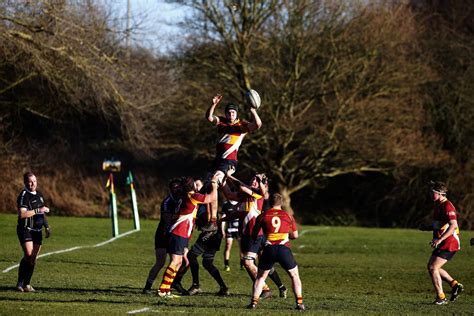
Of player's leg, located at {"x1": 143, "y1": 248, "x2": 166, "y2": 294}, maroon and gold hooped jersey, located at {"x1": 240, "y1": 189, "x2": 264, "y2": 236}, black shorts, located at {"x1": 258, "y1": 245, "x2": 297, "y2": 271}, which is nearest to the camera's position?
black shorts, located at {"x1": 258, "y1": 245, "x2": 297, "y2": 271}

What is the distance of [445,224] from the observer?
15648mm

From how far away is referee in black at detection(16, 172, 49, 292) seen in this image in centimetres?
1602

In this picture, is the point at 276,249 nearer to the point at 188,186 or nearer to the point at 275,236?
the point at 275,236

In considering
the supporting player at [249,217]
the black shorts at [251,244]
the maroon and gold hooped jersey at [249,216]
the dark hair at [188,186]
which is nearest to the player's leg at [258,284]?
the black shorts at [251,244]

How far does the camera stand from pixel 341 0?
1660 inches

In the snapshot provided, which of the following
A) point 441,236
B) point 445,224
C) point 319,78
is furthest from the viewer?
point 319,78

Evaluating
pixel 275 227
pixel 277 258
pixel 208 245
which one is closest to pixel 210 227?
pixel 208 245

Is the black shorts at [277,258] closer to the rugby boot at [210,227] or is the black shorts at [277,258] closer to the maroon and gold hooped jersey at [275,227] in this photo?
the maroon and gold hooped jersey at [275,227]

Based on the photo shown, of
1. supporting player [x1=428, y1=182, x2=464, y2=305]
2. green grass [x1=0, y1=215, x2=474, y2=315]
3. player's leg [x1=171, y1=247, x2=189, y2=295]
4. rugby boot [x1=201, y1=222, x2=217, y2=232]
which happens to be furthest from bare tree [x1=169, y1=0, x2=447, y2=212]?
supporting player [x1=428, y1=182, x2=464, y2=305]

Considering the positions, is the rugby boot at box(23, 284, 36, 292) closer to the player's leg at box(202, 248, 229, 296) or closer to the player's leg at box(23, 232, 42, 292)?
the player's leg at box(23, 232, 42, 292)

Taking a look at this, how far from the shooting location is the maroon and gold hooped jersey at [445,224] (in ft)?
51.1

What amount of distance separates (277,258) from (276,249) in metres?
0.14

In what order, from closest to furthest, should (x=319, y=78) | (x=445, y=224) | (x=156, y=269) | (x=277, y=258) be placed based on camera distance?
(x=277, y=258)
(x=445, y=224)
(x=156, y=269)
(x=319, y=78)

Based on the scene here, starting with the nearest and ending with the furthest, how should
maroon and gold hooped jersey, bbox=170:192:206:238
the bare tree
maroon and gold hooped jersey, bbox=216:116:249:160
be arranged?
→ maroon and gold hooped jersey, bbox=170:192:206:238
maroon and gold hooped jersey, bbox=216:116:249:160
the bare tree
